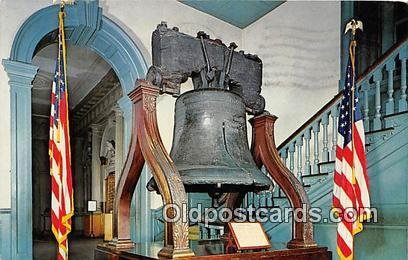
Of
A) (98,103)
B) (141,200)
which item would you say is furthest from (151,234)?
(98,103)

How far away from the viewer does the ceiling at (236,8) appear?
607 centimetres

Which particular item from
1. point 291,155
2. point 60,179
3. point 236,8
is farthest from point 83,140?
point 60,179

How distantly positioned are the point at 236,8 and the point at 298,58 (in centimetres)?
119

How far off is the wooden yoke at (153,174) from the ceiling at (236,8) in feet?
12.7

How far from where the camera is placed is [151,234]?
217 inches

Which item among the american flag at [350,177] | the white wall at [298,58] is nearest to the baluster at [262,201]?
the white wall at [298,58]

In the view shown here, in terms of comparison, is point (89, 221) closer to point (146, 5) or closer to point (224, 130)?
point (146, 5)

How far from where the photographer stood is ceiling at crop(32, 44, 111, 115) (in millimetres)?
7877

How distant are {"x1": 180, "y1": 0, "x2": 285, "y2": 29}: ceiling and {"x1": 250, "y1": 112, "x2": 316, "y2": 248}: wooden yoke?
341 centimetres

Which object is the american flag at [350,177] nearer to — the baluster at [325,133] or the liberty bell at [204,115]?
the liberty bell at [204,115]

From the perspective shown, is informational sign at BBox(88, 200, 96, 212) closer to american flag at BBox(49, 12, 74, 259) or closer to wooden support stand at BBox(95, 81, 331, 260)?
american flag at BBox(49, 12, 74, 259)

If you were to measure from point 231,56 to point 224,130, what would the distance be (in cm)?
58

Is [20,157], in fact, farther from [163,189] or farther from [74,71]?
[74,71]

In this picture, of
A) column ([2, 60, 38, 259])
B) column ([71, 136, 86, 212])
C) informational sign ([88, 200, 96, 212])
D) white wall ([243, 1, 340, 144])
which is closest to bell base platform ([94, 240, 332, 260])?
column ([2, 60, 38, 259])
